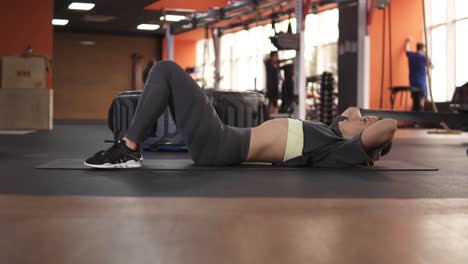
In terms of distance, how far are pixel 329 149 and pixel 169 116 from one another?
1623 millimetres

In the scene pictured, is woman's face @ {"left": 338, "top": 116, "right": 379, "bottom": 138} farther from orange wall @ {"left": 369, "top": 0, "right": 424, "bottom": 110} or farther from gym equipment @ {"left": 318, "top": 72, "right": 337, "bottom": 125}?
orange wall @ {"left": 369, "top": 0, "right": 424, "bottom": 110}

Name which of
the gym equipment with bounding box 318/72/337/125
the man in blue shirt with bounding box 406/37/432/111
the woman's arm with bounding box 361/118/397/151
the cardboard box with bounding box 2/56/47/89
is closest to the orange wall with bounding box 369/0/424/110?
the man in blue shirt with bounding box 406/37/432/111

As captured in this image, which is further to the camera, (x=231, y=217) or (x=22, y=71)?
(x=22, y=71)

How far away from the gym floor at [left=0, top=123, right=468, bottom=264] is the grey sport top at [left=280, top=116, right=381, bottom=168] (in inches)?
4.4

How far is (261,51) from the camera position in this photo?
1611cm

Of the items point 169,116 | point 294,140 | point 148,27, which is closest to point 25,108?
point 169,116

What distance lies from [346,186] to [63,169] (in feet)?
4.51

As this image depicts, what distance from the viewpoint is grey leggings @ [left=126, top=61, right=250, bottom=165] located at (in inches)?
109

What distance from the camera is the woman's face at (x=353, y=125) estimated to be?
2918 millimetres

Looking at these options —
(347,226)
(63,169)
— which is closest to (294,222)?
(347,226)

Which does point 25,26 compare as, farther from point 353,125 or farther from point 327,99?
point 353,125

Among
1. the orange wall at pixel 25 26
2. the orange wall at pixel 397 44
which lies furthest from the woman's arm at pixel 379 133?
the orange wall at pixel 397 44

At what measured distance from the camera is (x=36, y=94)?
8258 millimetres

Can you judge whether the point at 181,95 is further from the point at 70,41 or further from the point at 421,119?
the point at 70,41
